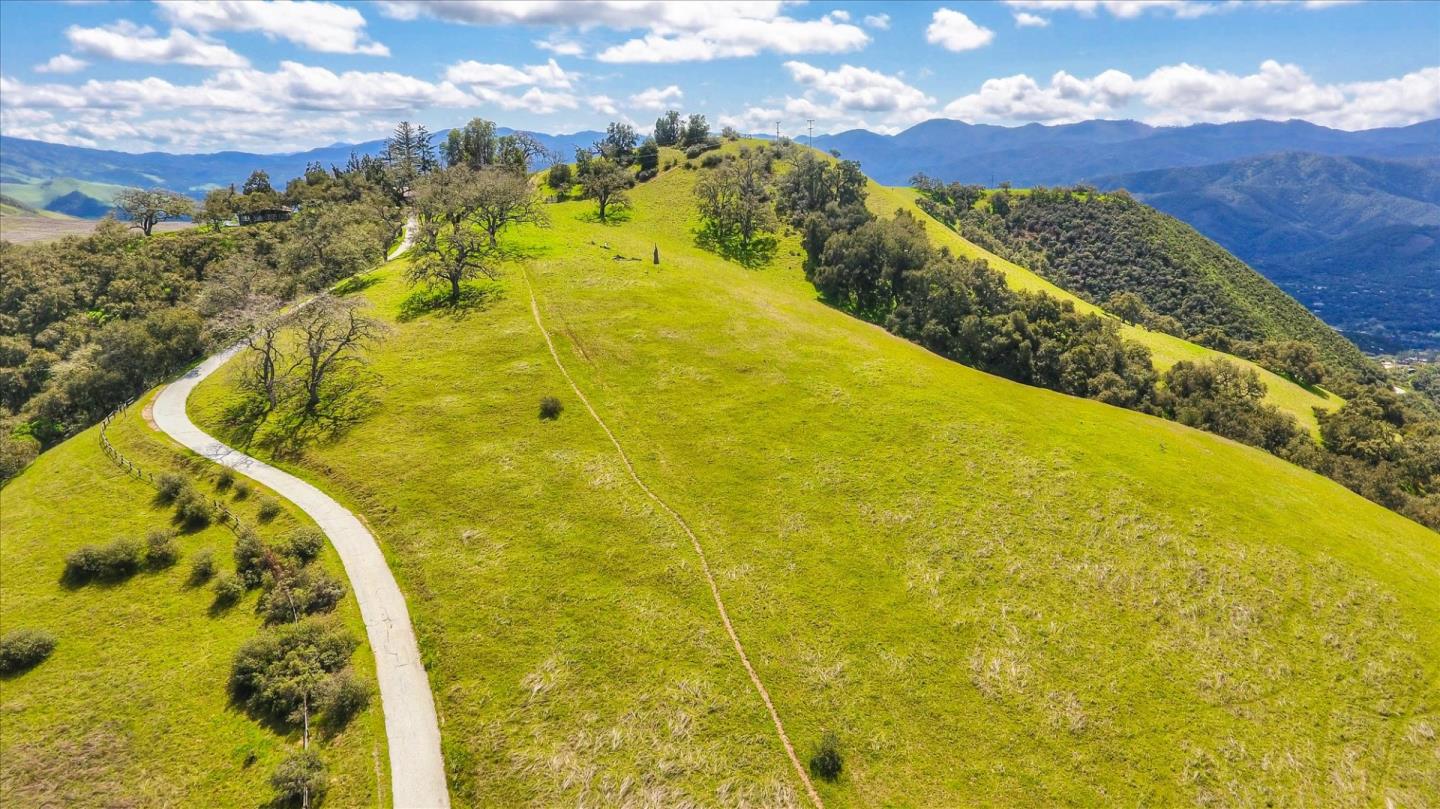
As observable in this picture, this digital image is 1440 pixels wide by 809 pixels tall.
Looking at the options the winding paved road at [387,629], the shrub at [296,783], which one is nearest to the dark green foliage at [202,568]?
the winding paved road at [387,629]

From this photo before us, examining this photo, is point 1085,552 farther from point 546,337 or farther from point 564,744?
point 546,337

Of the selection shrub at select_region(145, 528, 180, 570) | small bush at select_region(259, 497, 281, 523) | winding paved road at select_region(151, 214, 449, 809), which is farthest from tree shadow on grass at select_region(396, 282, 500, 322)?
shrub at select_region(145, 528, 180, 570)

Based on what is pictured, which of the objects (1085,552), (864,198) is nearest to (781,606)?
(1085,552)

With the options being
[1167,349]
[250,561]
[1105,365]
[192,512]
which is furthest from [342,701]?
[1167,349]

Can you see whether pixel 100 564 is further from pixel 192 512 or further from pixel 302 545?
pixel 302 545

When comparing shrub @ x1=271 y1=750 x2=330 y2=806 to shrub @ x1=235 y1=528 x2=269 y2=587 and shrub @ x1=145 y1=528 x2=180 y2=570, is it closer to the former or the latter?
shrub @ x1=235 y1=528 x2=269 y2=587

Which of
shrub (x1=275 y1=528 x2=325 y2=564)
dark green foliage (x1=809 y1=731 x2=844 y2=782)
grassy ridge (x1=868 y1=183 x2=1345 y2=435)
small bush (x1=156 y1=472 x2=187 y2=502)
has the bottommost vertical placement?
dark green foliage (x1=809 y1=731 x2=844 y2=782)
